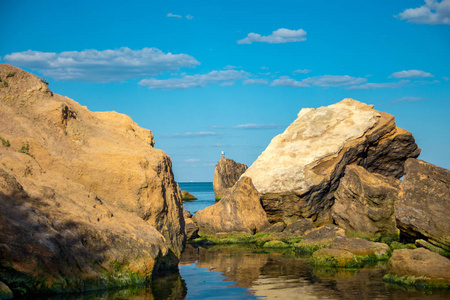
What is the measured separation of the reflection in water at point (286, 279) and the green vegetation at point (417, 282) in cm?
52

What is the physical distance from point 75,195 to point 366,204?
20.6 m

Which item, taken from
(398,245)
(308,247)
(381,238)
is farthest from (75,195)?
(381,238)

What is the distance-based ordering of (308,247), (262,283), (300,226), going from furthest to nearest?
(300,226) → (308,247) → (262,283)

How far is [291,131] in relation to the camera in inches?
1719

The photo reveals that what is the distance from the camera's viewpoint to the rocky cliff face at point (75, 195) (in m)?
16.0

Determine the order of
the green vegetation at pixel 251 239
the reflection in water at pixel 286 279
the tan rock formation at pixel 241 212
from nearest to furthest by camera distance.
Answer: the reflection in water at pixel 286 279 < the green vegetation at pixel 251 239 < the tan rock formation at pixel 241 212

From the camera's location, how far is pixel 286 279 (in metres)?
21.3

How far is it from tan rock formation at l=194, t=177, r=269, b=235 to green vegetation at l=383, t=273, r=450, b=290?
59.3 feet

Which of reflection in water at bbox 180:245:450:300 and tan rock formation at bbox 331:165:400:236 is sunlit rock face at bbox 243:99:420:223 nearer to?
tan rock formation at bbox 331:165:400:236

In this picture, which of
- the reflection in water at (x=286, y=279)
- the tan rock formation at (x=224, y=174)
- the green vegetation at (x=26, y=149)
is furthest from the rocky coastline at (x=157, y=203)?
the tan rock formation at (x=224, y=174)

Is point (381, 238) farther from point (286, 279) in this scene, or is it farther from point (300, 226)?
point (286, 279)

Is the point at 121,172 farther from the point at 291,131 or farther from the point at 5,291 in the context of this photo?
the point at 291,131

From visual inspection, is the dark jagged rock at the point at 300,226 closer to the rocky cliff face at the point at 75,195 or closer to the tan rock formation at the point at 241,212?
the tan rock formation at the point at 241,212

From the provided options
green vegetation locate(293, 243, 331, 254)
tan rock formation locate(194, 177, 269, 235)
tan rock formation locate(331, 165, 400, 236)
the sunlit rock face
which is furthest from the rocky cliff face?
the sunlit rock face
